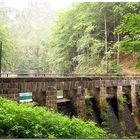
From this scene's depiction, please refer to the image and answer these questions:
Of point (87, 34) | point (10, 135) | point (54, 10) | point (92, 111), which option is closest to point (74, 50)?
point (87, 34)

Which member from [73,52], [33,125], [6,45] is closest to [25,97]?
[6,45]

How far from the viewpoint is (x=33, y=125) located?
5.34 meters

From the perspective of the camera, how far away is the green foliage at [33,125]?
516 cm

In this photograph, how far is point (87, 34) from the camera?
8.36 metres

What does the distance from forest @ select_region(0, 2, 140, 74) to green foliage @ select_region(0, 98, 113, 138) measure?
167cm

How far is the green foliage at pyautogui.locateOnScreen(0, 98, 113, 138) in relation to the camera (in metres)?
5.16

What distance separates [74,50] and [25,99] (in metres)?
1.73

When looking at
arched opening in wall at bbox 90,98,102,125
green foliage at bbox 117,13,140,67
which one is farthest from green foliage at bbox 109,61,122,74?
green foliage at bbox 117,13,140,67

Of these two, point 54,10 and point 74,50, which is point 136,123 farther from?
point 54,10

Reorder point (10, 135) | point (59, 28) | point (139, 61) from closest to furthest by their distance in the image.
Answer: point (10, 135) < point (139, 61) < point (59, 28)

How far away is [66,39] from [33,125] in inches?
128

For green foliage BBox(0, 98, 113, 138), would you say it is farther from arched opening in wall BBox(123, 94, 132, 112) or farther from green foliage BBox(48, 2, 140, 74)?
arched opening in wall BBox(123, 94, 132, 112)

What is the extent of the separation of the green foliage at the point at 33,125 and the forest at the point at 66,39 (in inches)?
65.9

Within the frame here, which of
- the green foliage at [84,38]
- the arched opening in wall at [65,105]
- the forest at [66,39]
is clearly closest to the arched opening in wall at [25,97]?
the forest at [66,39]
